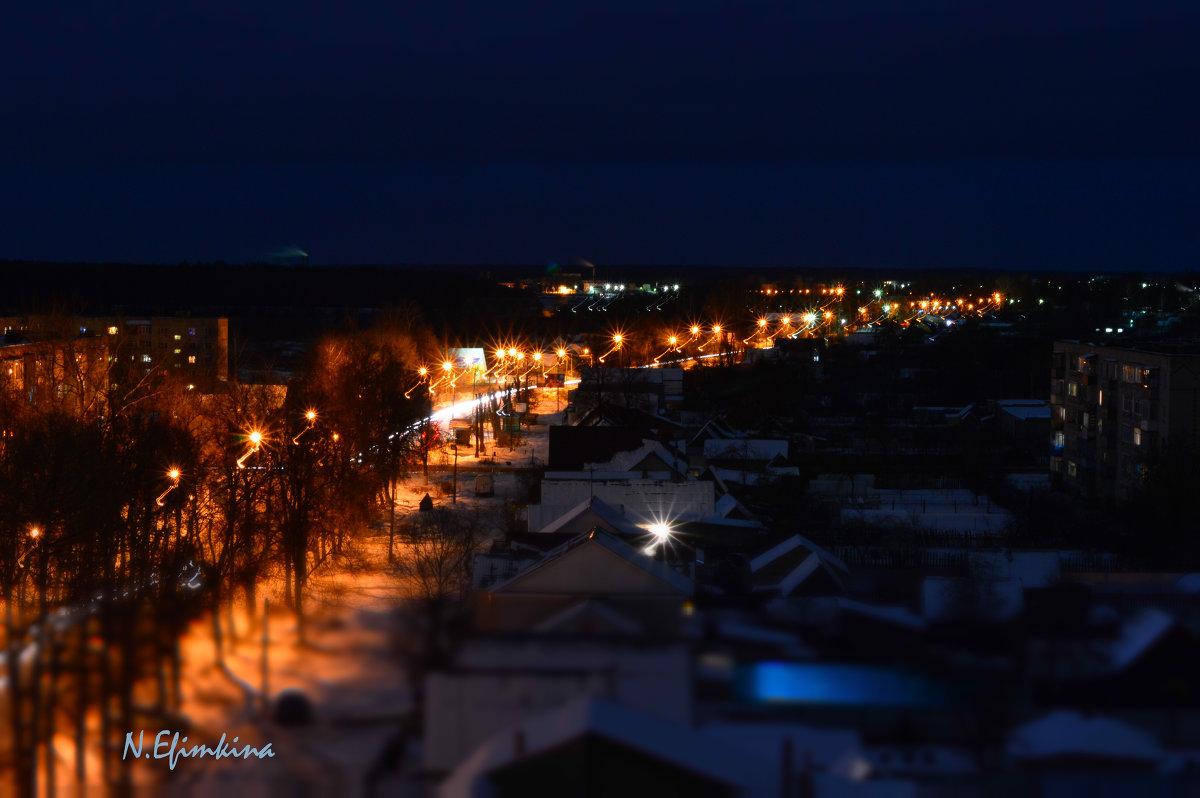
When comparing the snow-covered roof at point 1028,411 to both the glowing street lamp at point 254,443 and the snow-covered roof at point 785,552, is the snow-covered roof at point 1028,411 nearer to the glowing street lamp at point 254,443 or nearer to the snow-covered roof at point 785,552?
the snow-covered roof at point 785,552

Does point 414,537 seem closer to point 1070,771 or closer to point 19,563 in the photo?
point 19,563

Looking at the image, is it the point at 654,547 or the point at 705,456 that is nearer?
the point at 654,547

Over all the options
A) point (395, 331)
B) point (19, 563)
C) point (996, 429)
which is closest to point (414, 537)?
point (19, 563)

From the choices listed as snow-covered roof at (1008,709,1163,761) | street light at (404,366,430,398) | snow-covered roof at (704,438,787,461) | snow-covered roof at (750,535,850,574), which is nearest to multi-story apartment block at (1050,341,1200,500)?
snow-covered roof at (704,438,787,461)

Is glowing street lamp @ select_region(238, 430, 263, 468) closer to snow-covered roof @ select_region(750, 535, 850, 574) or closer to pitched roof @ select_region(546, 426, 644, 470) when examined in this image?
pitched roof @ select_region(546, 426, 644, 470)

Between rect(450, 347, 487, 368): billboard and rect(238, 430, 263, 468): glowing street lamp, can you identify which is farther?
rect(450, 347, 487, 368): billboard

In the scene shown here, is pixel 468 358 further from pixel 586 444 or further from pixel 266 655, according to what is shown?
pixel 266 655
